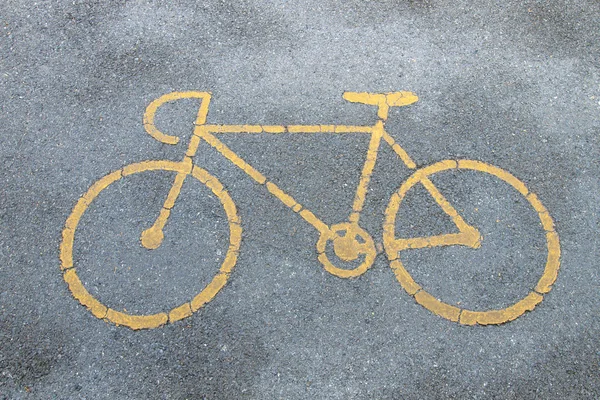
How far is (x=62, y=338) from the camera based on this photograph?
12.3 feet

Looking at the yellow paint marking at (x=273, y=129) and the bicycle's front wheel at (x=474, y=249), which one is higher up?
the yellow paint marking at (x=273, y=129)

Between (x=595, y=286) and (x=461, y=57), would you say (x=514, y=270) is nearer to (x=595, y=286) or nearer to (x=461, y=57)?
(x=595, y=286)

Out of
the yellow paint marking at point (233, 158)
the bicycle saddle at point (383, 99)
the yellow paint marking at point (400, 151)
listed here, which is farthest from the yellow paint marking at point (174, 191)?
the yellow paint marking at point (400, 151)

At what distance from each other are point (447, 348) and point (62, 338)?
2.76 m

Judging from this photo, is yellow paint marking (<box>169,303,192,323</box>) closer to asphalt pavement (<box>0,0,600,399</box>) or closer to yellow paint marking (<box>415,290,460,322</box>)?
asphalt pavement (<box>0,0,600,399</box>)

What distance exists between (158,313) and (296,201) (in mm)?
1377

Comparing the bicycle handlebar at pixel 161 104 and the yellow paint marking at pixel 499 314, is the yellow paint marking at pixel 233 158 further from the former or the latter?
the yellow paint marking at pixel 499 314

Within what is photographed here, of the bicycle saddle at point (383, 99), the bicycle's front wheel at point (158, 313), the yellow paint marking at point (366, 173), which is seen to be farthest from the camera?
the bicycle saddle at point (383, 99)

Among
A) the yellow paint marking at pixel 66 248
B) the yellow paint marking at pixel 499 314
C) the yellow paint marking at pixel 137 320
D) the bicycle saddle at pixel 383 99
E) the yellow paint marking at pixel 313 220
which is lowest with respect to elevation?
the yellow paint marking at pixel 137 320

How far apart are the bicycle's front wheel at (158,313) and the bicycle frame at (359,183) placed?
0.23m

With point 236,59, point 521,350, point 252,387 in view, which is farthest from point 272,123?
point 521,350

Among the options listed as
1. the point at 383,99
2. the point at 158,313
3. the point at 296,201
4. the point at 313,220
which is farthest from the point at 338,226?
the point at 158,313

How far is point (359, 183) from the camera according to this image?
4.38m

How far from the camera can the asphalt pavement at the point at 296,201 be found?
3.71m
